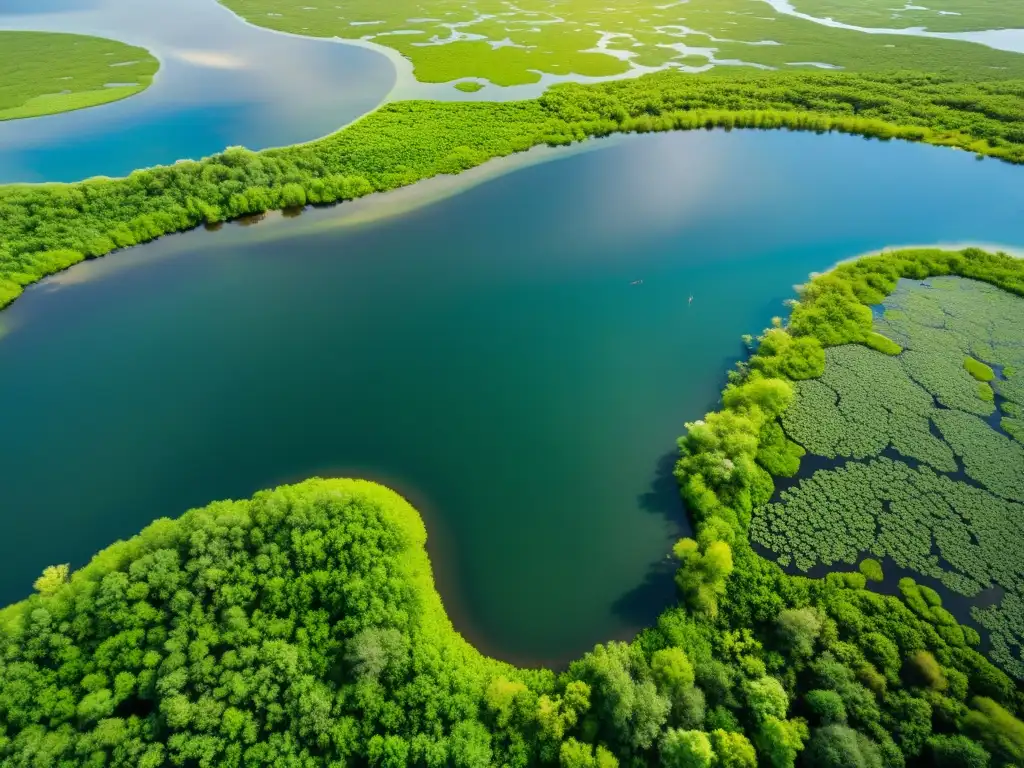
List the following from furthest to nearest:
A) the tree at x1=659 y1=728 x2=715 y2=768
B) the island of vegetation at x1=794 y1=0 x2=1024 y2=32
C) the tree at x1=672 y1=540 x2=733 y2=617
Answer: the island of vegetation at x1=794 y1=0 x2=1024 y2=32, the tree at x1=672 y1=540 x2=733 y2=617, the tree at x1=659 y1=728 x2=715 y2=768

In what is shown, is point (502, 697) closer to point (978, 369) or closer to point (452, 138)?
point (978, 369)

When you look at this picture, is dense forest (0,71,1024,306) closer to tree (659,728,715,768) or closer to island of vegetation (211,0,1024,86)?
island of vegetation (211,0,1024,86)

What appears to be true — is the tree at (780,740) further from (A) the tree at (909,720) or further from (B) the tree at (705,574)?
(B) the tree at (705,574)

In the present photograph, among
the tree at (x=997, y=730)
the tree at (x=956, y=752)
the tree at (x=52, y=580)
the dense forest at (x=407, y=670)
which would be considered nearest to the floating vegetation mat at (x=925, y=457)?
the dense forest at (x=407, y=670)

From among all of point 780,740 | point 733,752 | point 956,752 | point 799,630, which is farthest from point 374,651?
point 956,752

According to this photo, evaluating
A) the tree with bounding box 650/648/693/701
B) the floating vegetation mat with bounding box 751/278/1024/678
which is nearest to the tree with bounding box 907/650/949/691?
the floating vegetation mat with bounding box 751/278/1024/678

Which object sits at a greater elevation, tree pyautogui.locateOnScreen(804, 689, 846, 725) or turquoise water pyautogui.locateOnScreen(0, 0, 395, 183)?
turquoise water pyautogui.locateOnScreen(0, 0, 395, 183)

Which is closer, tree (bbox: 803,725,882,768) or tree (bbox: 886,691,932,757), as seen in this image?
tree (bbox: 803,725,882,768)

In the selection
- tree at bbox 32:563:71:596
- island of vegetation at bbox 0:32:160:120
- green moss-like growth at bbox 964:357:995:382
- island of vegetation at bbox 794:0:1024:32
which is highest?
island of vegetation at bbox 794:0:1024:32
